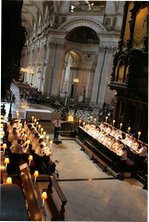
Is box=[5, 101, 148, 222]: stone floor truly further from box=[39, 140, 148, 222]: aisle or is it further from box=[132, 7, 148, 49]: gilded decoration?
box=[132, 7, 148, 49]: gilded decoration

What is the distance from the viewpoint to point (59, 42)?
124 ft

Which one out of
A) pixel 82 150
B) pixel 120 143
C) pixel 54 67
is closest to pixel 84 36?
pixel 54 67

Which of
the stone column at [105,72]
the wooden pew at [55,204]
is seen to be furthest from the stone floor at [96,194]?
the stone column at [105,72]

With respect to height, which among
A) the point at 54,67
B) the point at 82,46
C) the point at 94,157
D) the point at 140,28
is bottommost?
the point at 94,157

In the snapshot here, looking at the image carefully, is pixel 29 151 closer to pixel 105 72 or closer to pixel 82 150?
pixel 82 150

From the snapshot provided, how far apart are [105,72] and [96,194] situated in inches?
1070

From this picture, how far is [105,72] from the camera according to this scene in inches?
1385

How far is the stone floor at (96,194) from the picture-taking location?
8414 millimetres

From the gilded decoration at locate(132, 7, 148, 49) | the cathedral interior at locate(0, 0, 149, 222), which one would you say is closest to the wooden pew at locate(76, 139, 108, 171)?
the cathedral interior at locate(0, 0, 149, 222)

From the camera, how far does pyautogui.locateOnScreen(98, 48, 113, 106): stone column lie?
3478 cm

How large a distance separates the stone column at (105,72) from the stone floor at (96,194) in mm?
22182

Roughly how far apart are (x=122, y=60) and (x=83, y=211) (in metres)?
11.4

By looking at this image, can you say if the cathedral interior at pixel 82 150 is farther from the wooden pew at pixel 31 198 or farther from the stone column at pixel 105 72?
the stone column at pixel 105 72

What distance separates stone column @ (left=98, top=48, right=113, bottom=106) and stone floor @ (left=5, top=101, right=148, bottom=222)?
2218 centimetres
